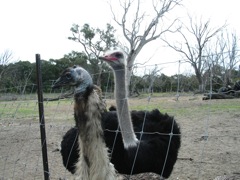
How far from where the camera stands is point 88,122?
7.62ft

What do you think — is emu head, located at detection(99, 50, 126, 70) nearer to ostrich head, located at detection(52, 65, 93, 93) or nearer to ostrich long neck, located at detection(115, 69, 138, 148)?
ostrich long neck, located at detection(115, 69, 138, 148)

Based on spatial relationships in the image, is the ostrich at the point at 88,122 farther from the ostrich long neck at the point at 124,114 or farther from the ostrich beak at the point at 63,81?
the ostrich long neck at the point at 124,114

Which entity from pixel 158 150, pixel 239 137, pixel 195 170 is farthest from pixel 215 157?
pixel 158 150

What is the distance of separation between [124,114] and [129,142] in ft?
0.87

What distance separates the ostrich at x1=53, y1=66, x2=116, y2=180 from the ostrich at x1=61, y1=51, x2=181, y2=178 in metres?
0.62

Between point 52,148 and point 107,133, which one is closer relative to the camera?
point 107,133

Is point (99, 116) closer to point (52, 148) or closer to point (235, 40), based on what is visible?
point (52, 148)

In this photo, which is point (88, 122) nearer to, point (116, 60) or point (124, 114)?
point (124, 114)

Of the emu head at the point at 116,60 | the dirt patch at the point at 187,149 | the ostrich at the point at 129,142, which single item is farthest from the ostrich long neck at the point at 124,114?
the dirt patch at the point at 187,149

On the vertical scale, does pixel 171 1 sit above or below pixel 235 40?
above

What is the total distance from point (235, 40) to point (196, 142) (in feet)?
89.2

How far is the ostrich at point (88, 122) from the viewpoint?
2.29 m

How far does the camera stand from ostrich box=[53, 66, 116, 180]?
90.1 inches

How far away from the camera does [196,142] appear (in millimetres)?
6375
